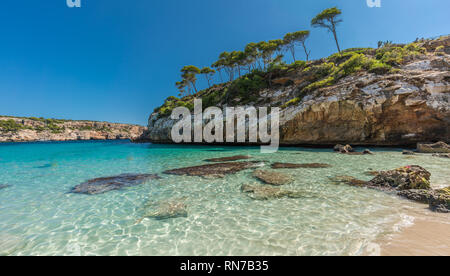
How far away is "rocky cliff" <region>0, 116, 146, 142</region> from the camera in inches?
2744

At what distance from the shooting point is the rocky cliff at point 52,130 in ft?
229

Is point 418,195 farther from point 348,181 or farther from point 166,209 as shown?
point 166,209

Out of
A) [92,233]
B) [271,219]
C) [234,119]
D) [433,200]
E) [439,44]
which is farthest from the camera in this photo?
[234,119]

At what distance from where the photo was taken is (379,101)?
15.6m

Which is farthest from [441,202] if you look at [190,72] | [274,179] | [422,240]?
[190,72]

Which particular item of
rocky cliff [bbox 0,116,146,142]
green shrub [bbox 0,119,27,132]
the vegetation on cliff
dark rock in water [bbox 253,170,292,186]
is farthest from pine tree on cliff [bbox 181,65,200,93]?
green shrub [bbox 0,119,27,132]

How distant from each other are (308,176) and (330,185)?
1341 mm

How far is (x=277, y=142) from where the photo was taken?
70.8 ft

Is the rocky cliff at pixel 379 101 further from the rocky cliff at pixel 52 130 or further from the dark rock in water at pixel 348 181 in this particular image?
the rocky cliff at pixel 52 130

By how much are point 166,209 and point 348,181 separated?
20.3ft

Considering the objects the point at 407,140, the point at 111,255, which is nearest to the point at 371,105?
the point at 407,140

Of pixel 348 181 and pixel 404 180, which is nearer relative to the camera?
pixel 404 180

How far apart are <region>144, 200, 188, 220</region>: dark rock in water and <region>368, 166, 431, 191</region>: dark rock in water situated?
6017 millimetres
